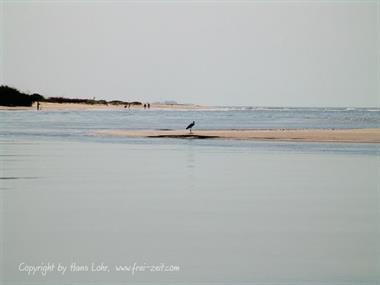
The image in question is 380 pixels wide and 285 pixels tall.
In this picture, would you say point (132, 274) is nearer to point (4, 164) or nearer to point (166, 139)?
point (4, 164)

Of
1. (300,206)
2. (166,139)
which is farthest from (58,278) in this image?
(166,139)

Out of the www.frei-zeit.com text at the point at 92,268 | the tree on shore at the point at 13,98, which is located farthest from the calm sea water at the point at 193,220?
the tree on shore at the point at 13,98

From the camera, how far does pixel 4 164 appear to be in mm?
16406

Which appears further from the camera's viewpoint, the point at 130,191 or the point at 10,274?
the point at 130,191

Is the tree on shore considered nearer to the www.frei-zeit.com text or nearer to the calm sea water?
the calm sea water

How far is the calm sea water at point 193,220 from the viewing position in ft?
24.0

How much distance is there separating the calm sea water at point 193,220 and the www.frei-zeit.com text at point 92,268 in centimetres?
3

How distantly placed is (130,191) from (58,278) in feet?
16.5

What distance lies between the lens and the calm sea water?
7305 mm

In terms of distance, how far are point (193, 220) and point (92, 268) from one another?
2.53 meters

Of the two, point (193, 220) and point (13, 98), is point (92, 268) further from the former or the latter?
point (13, 98)

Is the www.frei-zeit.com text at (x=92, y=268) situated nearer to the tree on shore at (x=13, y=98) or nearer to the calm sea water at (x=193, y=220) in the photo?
the calm sea water at (x=193, y=220)

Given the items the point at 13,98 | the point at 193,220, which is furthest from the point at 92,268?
the point at 13,98

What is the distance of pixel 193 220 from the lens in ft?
31.2
